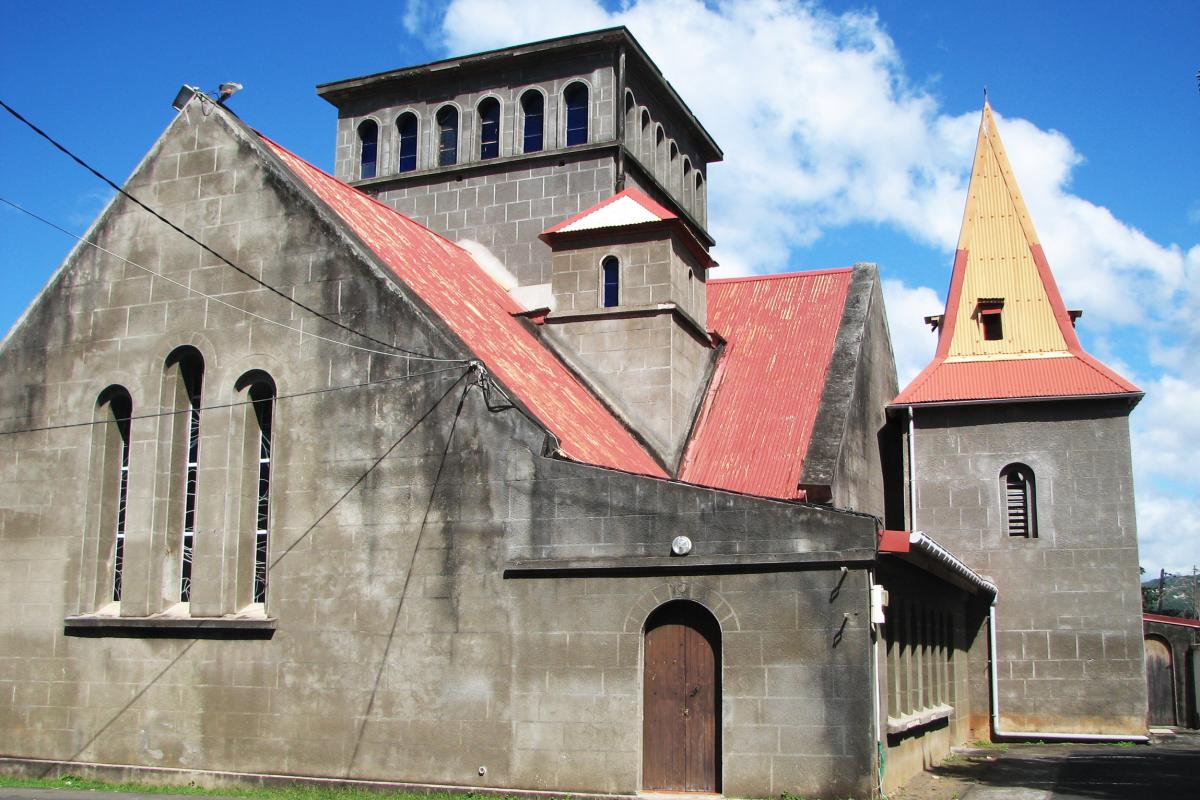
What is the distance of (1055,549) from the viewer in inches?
1061

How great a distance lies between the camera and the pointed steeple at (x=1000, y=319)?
28.0m

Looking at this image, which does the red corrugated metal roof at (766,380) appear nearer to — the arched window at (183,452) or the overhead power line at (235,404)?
the overhead power line at (235,404)

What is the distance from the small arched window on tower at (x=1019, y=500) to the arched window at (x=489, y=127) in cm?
1398

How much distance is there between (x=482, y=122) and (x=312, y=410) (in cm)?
1226

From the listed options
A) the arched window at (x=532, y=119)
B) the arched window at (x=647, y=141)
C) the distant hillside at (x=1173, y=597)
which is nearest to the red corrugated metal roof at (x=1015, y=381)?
the arched window at (x=647, y=141)

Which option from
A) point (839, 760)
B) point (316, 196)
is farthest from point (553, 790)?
point (316, 196)

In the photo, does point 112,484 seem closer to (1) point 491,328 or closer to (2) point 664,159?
(1) point 491,328

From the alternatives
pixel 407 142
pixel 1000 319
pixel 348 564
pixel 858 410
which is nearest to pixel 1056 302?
pixel 1000 319

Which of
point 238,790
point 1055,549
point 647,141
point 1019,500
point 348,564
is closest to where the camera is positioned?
point 238,790

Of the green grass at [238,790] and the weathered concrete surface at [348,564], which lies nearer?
the weathered concrete surface at [348,564]

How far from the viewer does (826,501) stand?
20.6m

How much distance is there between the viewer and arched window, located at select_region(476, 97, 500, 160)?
2900 cm

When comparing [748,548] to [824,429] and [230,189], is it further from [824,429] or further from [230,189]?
[230,189]

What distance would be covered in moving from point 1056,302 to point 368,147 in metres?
17.4
